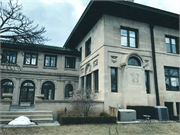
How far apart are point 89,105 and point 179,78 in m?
11.7

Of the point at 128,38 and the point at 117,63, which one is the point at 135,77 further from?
the point at 128,38

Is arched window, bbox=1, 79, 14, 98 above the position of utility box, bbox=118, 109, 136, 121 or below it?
above

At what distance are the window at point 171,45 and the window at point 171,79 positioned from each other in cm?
236

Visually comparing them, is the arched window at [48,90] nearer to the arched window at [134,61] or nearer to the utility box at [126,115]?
the arched window at [134,61]

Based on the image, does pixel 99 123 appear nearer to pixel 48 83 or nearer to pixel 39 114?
pixel 39 114

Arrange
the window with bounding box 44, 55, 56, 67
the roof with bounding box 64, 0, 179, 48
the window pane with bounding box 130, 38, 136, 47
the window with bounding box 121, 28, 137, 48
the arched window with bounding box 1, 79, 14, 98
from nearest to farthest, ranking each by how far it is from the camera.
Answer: the roof with bounding box 64, 0, 179, 48 → the window with bounding box 121, 28, 137, 48 → the window pane with bounding box 130, 38, 136, 47 → the arched window with bounding box 1, 79, 14, 98 → the window with bounding box 44, 55, 56, 67

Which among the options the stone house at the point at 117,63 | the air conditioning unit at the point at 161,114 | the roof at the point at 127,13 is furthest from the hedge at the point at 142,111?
the roof at the point at 127,13

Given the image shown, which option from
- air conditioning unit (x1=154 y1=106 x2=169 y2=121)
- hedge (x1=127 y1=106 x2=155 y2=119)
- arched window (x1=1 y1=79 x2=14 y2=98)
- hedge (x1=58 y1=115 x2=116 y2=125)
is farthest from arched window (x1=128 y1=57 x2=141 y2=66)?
arched window (x1=1 y1=79 x2=14 y2=98)

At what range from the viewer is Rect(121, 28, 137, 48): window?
1633 cm

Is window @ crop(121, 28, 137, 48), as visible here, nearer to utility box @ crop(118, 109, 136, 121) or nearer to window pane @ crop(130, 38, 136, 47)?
window pane @ crop(130, 38, 136, 47)

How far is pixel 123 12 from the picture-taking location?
16188 mm

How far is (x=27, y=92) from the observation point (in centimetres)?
1970

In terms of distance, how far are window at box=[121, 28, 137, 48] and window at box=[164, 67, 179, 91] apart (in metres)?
4.86

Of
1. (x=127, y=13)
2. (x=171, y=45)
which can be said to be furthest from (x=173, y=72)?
(x=127, y=13)
